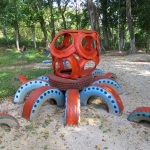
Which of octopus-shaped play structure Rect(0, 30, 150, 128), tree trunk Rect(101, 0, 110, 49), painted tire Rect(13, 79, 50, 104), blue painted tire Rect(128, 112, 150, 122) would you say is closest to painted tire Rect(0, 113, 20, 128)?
octopus-shaped play structure Rect(0, 30, 150, 128)

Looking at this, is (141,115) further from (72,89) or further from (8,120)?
(8,120)

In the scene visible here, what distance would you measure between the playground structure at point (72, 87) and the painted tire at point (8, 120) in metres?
0.40

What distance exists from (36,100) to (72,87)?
1.04m

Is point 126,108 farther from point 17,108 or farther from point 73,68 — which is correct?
point 17,108

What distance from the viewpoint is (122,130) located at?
577 centimetres

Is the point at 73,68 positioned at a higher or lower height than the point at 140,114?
higher

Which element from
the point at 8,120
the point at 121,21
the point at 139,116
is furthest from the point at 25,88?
the point at 121,21

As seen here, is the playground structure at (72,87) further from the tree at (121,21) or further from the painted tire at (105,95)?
the tree at (121,21)

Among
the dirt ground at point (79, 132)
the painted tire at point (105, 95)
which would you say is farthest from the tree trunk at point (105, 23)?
the dirt ground at point (79, 132)

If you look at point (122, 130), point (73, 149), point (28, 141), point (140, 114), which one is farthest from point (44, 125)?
point (140, 114)

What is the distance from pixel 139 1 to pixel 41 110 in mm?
17932

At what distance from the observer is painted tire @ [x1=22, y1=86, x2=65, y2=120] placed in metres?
6.18

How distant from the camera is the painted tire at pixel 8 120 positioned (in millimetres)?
5693

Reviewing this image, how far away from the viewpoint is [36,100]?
6.23 m
